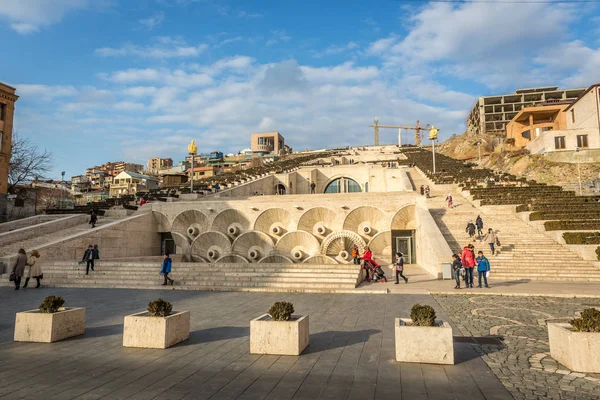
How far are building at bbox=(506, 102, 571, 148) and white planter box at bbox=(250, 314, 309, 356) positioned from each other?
5312 cm

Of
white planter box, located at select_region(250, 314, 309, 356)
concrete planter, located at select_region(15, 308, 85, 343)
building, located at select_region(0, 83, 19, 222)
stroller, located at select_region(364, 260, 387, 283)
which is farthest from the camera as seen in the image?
building, located at select_region(0, 83, 19, 222)

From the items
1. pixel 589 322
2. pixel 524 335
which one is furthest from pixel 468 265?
pixel 589 322

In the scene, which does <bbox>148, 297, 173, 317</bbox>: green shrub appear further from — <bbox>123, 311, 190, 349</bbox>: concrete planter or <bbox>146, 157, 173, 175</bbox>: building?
<bbox>146, 157, 173, 175</bbox>: building

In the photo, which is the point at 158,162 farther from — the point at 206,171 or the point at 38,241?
the point at 38,241

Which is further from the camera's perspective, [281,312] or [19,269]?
[19,269]

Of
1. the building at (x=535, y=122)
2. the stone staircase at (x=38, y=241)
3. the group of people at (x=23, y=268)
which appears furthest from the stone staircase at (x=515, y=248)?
the building at (x=535, y=122)

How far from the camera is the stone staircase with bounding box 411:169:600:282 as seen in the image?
45.0 feet

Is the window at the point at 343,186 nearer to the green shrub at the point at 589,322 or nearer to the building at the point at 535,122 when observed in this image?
the building at the point at 535,122

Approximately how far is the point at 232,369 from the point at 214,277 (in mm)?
9113

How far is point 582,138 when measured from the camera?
37188 millimetres

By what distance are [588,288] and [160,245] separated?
74.1ft

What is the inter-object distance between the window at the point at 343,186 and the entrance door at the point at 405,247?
23494 mm

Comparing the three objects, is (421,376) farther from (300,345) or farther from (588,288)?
(588,288)

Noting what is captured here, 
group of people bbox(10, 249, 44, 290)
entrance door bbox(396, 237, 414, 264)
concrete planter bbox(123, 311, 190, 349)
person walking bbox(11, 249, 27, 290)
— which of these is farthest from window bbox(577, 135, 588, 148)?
person walking bbox(11, 249, 27, 290)
